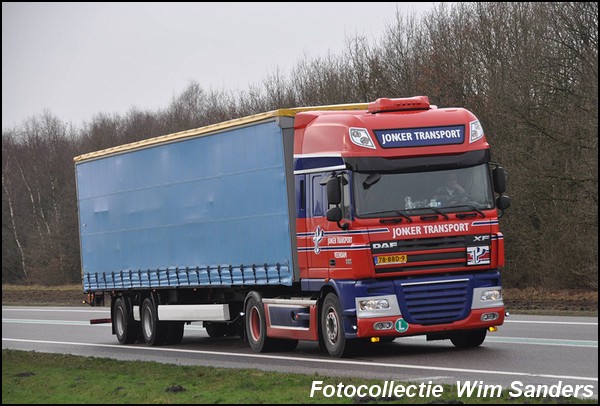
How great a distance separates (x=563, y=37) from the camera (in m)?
32.1

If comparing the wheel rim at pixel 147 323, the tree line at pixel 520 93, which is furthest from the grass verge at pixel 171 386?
the tree line at pixel 520 93

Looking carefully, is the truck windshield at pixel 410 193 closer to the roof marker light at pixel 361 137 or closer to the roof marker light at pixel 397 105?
the roof marker light at pixel 361 137

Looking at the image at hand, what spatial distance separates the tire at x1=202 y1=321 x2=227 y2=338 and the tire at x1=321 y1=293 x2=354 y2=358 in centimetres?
590

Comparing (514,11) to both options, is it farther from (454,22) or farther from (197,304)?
(197,304)

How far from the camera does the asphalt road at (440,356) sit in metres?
13.7

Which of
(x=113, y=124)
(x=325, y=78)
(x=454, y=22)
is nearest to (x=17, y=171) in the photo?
(x=113, y=124)

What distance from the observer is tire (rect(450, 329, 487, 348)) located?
17.8 m

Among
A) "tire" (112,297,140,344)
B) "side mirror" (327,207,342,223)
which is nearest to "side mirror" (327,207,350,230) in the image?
"side mirror" (327,207,342,223)

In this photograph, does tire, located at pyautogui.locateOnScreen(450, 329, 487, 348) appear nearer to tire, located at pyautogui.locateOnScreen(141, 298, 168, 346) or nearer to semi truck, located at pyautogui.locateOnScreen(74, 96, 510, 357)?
semi truck, located at pyautogui.locateOnScreen(74, 96, 510, 357)

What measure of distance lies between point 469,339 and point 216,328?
6.84 metres

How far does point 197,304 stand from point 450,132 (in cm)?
690

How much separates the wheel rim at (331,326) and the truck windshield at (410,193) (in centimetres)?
158

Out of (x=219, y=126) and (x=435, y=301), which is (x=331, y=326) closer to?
(x=435, y=301)

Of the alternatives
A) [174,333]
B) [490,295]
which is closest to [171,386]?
[490,295]
